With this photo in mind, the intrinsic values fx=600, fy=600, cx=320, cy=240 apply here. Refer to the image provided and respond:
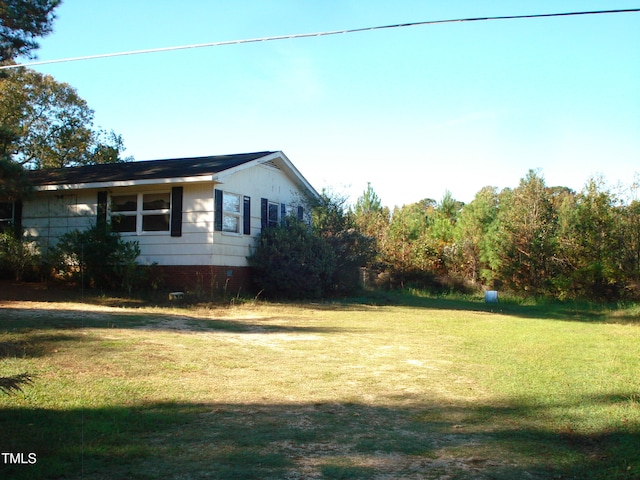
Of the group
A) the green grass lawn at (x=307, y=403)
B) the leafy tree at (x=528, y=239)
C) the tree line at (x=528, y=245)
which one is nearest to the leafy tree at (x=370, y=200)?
the tree line at (x=528, y=245)

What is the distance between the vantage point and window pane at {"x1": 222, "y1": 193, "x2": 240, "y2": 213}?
18.4 metres

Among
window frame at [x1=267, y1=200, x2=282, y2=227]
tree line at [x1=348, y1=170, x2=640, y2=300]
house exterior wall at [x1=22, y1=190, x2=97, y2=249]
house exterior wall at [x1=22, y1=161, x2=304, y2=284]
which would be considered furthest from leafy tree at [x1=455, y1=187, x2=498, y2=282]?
house exterior wall at [x1=22, y1=190, x2=97, y2=249]

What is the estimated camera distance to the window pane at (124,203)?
18.7 meters

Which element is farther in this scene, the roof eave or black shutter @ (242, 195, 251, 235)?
black shutter @ (242, 195, 251, 235)

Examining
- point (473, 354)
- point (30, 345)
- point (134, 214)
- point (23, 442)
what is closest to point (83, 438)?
point (23, 442)

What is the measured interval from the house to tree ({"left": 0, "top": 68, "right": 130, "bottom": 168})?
14067mm

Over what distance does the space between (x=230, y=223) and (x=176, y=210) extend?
5.72ft

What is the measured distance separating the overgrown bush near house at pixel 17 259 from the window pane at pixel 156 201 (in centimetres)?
375

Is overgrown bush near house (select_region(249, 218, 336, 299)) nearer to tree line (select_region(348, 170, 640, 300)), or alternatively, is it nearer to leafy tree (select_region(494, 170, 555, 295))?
tree line (select_region(348, 170, 640, 300))

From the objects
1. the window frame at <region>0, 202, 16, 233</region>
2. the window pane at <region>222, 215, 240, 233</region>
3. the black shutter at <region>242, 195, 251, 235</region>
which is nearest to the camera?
the window pane at <region>222, 215, 240, 233</region>

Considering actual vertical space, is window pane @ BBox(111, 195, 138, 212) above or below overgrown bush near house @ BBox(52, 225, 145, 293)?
above

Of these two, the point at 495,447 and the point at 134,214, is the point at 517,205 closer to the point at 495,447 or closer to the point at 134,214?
Result: the point at 134,214

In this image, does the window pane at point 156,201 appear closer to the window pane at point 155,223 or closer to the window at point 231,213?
the window pane at point 155,223

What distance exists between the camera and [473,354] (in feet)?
30.2
